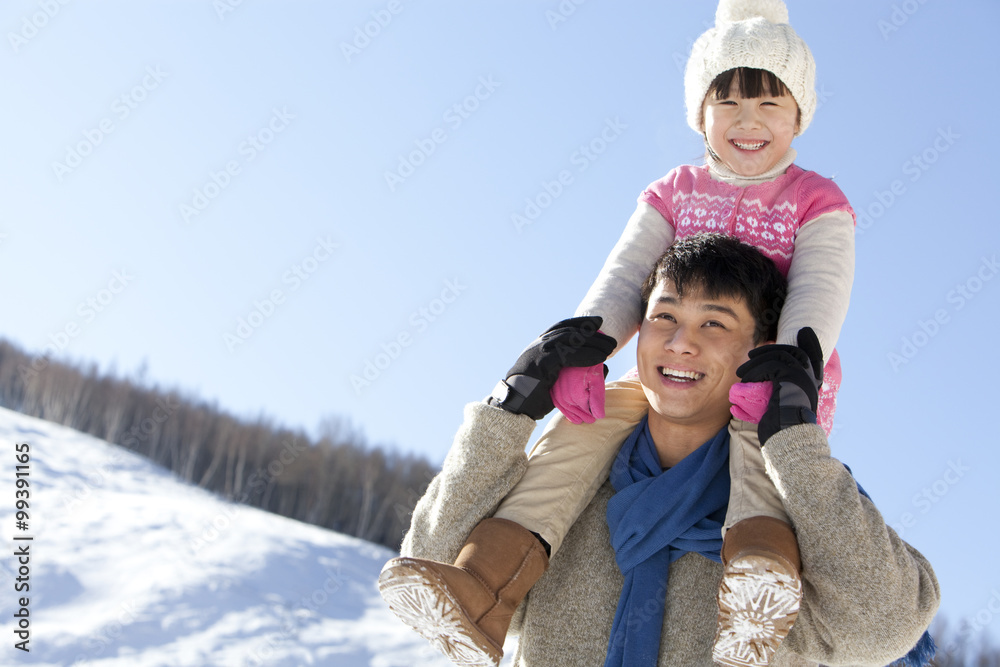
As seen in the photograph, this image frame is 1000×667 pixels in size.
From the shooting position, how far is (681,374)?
2594mm

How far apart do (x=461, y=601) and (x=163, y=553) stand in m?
23.7

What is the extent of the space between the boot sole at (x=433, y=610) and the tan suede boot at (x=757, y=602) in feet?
2.01

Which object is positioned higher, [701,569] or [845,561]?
[845,561]

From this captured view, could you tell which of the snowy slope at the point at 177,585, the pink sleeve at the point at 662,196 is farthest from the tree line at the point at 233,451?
the pink sleeve at the point at 662,196

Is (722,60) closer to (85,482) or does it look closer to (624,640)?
(624,640)

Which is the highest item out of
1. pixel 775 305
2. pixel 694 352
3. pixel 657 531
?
pixel 775 305

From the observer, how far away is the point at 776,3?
10.6 feet

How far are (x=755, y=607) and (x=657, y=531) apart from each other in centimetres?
51

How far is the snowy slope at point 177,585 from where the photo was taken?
18.0m

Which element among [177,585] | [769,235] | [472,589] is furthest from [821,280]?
[177,585]

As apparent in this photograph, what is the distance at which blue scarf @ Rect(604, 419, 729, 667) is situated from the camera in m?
2.39

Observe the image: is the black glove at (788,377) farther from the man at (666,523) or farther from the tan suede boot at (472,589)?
the tan suede boot at (472,589)

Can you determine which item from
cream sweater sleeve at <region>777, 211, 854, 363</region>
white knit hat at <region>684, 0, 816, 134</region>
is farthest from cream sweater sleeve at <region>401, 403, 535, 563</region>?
white knit hat at <region>684, 0, 816, 134</region>

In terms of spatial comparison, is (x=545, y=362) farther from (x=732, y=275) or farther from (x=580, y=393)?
(x=732, y=275)
